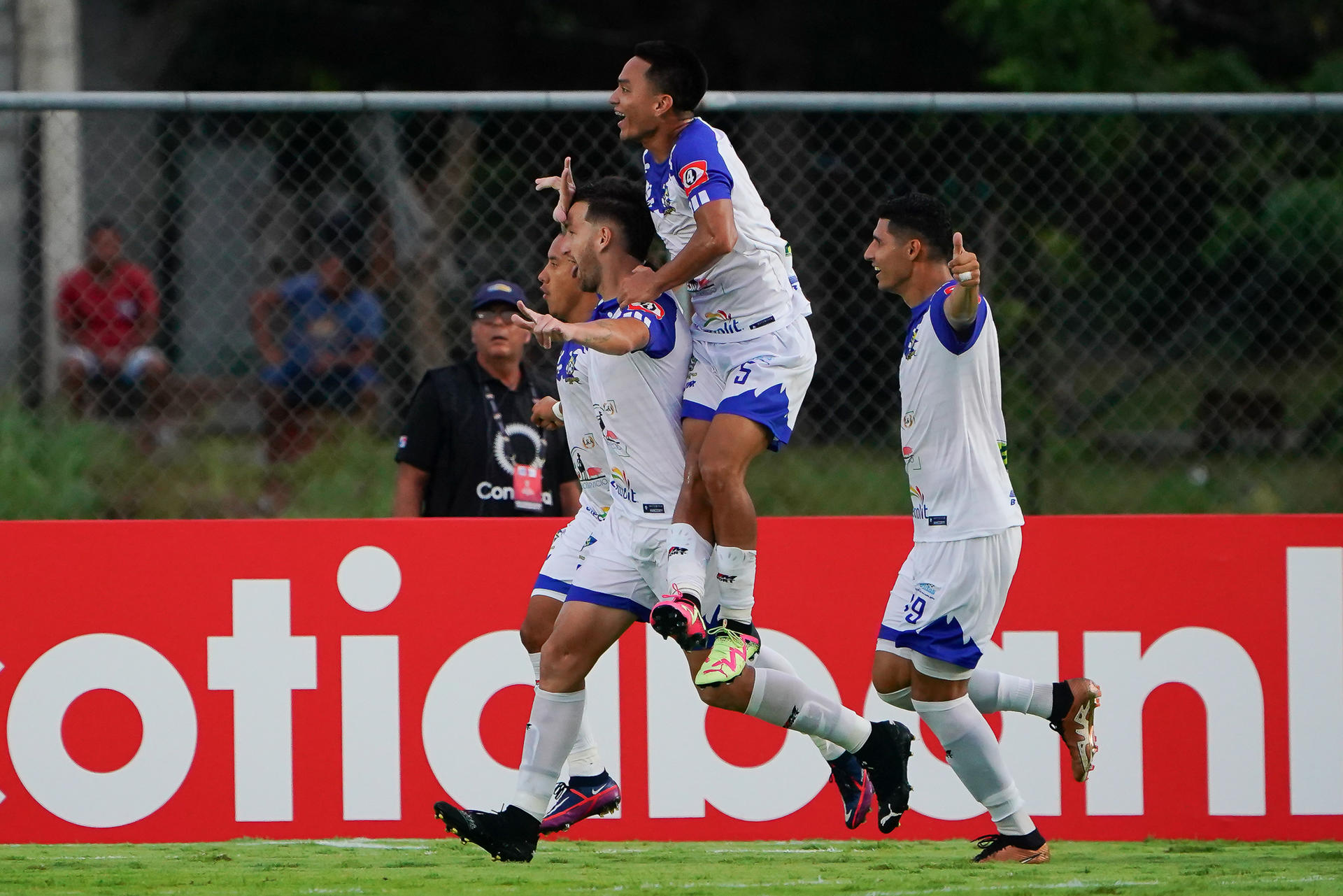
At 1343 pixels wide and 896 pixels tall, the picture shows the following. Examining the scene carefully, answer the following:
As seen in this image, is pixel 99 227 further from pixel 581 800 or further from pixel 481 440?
pixel 581 800

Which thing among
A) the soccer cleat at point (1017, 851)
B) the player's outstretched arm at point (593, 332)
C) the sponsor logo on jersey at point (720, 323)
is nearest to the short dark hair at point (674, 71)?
the sponsor logo on jersey at point (720, 323)

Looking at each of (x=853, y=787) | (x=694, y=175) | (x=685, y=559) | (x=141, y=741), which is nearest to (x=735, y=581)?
(x=685, y=559)

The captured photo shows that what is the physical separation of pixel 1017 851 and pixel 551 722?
1.63m

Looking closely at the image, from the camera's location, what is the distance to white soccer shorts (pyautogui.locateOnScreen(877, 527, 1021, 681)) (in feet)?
17.1

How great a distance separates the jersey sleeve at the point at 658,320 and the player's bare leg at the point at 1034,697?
1.27 metres

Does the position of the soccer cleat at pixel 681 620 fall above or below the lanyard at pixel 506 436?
below

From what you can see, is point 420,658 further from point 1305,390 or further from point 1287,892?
point 1305,390

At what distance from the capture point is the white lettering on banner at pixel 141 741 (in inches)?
243

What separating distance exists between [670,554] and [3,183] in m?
8.19

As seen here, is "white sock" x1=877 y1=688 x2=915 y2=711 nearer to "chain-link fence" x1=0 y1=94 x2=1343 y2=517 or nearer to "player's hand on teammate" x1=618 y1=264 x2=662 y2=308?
"player's hand on teammate" x1=618 y1=264 x2=662 y2=308

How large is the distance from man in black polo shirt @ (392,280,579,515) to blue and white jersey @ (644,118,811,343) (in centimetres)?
151

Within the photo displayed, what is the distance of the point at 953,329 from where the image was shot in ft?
16.7

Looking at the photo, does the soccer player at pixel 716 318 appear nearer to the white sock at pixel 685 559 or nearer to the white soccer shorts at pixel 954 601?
the white sock at pixel 685 559

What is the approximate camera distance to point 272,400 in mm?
8789
